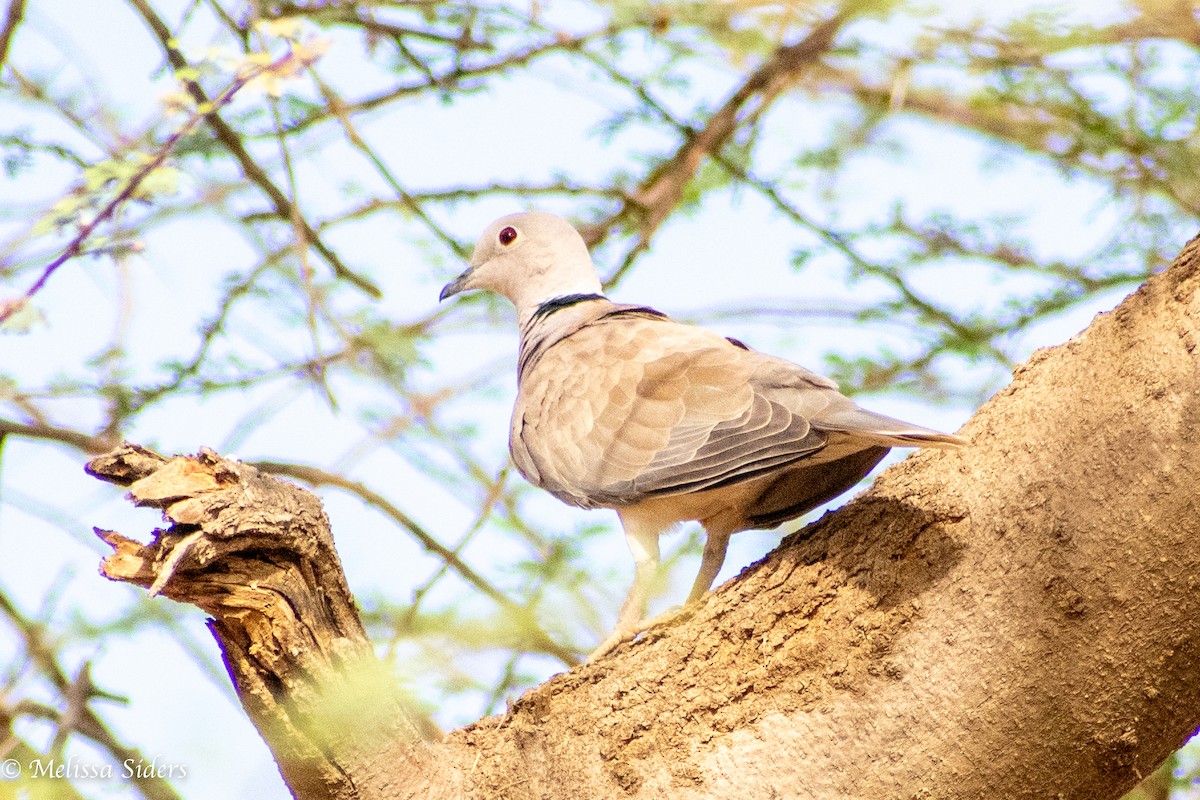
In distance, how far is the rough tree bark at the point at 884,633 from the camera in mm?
2248

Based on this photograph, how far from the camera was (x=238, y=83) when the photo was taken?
12.2ft

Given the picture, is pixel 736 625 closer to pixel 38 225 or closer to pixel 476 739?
pixel 476 739

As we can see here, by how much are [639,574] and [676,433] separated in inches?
20.7

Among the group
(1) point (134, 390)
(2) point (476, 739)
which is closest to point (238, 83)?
(1) point (134, 390)

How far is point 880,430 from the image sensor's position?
2707mm

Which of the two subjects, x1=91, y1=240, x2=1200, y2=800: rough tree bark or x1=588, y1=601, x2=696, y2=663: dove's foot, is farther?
Answer: x1=588, y1=601, x2=696, y2=663: dove's foot

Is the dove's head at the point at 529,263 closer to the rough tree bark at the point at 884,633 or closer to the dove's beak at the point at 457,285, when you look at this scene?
the dove's beak at the point at 457,285

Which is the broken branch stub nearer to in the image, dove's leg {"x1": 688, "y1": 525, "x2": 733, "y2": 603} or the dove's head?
dove's leg {"x1": 688, "y1": 525, "x2": 733, "y2": 603}

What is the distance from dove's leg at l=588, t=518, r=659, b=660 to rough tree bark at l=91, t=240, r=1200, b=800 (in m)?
0.56

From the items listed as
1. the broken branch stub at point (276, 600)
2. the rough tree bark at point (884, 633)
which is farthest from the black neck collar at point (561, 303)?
the broken branch stub at point (276, 600)

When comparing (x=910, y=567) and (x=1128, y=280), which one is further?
(x=1128, y=280)

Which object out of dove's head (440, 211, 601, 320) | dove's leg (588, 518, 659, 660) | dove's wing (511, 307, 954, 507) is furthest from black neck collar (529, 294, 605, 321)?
dove's leg (588, 518, 659, 660)

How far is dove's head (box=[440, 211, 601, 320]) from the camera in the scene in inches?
184

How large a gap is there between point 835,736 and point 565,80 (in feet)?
11.1
